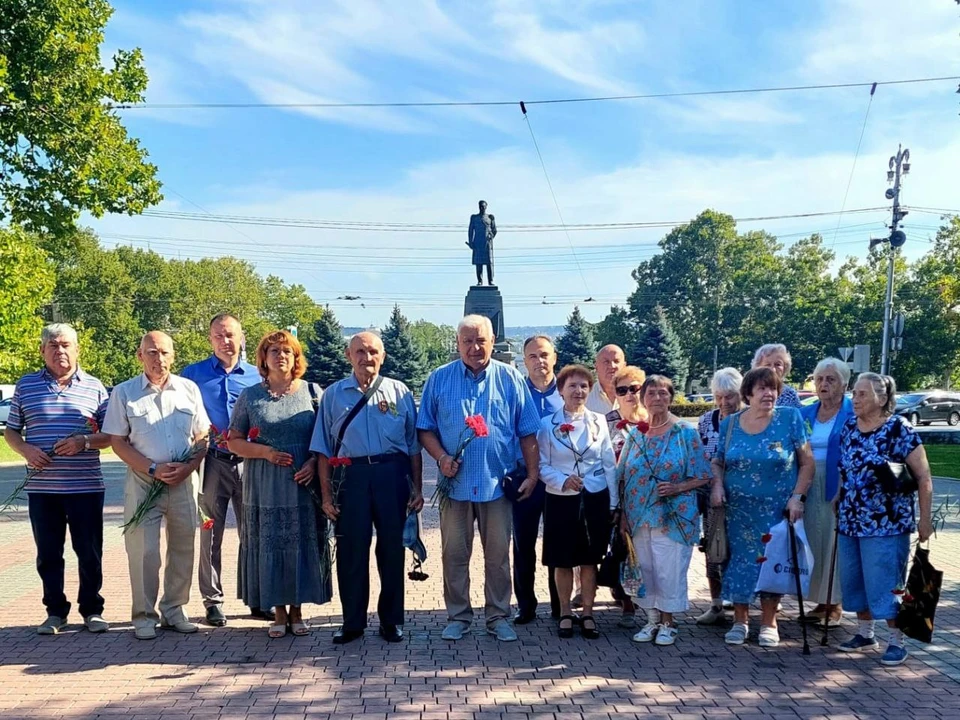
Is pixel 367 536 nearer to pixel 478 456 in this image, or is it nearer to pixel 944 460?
pixel 478 456

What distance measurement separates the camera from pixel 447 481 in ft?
17.6

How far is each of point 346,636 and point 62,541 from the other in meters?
2.05

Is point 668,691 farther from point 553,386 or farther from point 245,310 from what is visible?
point 245,310

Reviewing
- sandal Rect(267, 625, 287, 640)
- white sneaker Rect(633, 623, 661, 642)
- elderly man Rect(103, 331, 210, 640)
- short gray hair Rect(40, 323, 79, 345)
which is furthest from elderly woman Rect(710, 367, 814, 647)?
short gray hair Rect(40, 323, 79, 345)

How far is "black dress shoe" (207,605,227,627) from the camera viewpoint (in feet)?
18.6

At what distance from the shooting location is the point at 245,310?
57.6 meters

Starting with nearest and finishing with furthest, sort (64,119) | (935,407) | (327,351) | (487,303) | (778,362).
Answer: (778,362) < (64,119) < (487,303) < (935,407) < (327,351)

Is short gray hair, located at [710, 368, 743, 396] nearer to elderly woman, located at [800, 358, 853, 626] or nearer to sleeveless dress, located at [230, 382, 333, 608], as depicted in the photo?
elderly woman, located at [800, 358, 853, 626]

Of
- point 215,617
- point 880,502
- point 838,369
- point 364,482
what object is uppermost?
point 838,369

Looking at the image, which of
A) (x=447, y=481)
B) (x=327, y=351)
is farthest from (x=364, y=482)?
(x=327, y=351)

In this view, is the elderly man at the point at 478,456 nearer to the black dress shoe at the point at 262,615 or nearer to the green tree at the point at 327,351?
the black dress shoe at the point at 262,615

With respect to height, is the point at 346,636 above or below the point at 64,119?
below

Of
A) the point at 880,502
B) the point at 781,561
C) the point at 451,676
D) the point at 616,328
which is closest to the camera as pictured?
the point at 451,676

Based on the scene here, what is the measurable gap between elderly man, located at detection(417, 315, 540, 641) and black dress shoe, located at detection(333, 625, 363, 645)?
1.81ft
